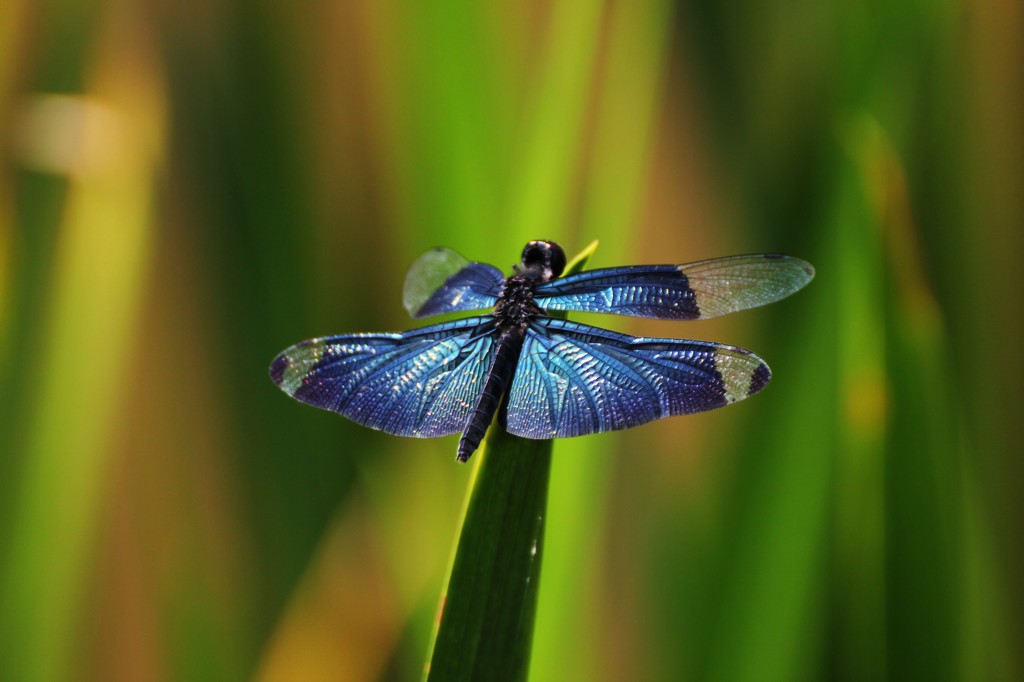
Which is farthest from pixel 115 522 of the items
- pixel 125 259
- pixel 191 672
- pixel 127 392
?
pixel 125 259

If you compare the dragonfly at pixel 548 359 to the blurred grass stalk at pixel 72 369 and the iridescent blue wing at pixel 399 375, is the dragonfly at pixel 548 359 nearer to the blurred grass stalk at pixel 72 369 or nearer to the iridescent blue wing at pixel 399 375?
the iridescent blue wing at pixel 399 375

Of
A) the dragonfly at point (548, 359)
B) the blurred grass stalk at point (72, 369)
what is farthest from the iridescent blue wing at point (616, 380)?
the blurred grass stalk at point (72, 369)

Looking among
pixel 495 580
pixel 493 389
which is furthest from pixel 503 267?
pixel 495 580

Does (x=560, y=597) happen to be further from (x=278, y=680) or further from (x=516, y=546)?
(x=278, y=680)

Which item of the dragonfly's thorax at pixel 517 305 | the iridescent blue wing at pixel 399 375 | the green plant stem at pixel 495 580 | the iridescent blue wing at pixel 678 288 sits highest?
the iridescent blue wing at pixel 678 288

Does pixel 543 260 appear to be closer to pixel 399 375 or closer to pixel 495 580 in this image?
pixel 399 375

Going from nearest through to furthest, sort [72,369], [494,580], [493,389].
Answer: [494,580] → [493,389] → [72,369]
